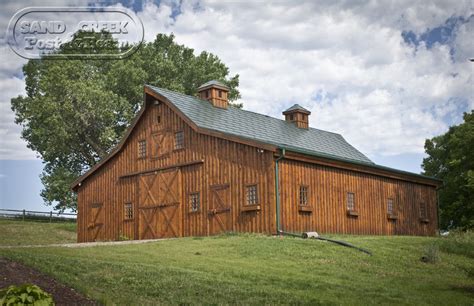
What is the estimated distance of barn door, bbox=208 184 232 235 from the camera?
28328 mm

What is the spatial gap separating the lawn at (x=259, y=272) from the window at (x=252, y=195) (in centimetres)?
276

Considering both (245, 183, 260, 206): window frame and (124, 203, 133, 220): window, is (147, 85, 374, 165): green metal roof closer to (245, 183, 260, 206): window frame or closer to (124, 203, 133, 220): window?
(245, 183, 260, 206): window frame

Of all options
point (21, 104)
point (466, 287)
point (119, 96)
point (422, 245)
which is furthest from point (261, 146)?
point (21, 104)

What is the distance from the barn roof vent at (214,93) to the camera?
113ft

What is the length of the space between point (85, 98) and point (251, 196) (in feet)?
77.1

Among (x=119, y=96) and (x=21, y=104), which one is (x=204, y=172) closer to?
(x=119, y=96)

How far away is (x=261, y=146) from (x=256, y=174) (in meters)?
1.30

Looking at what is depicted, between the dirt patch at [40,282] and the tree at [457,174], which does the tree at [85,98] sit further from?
the dirt patch at [40,282]

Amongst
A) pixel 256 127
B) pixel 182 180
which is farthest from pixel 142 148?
pixel 256 127

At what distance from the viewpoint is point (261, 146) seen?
26938mm

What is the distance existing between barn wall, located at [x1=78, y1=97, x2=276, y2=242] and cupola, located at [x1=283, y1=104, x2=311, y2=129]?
9.92 metres

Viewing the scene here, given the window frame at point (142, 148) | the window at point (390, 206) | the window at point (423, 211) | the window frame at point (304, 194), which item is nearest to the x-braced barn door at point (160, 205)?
the window frame at point (142, 148)

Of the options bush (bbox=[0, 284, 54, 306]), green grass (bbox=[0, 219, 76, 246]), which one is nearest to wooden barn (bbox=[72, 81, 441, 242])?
green grass (bbox=[0, 219, 76, 246])

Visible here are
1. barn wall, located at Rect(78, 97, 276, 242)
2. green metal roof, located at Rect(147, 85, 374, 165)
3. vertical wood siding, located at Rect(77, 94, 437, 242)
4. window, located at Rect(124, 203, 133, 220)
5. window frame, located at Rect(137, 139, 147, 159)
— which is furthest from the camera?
window, located at Rect(124, 203, 133, 220)
